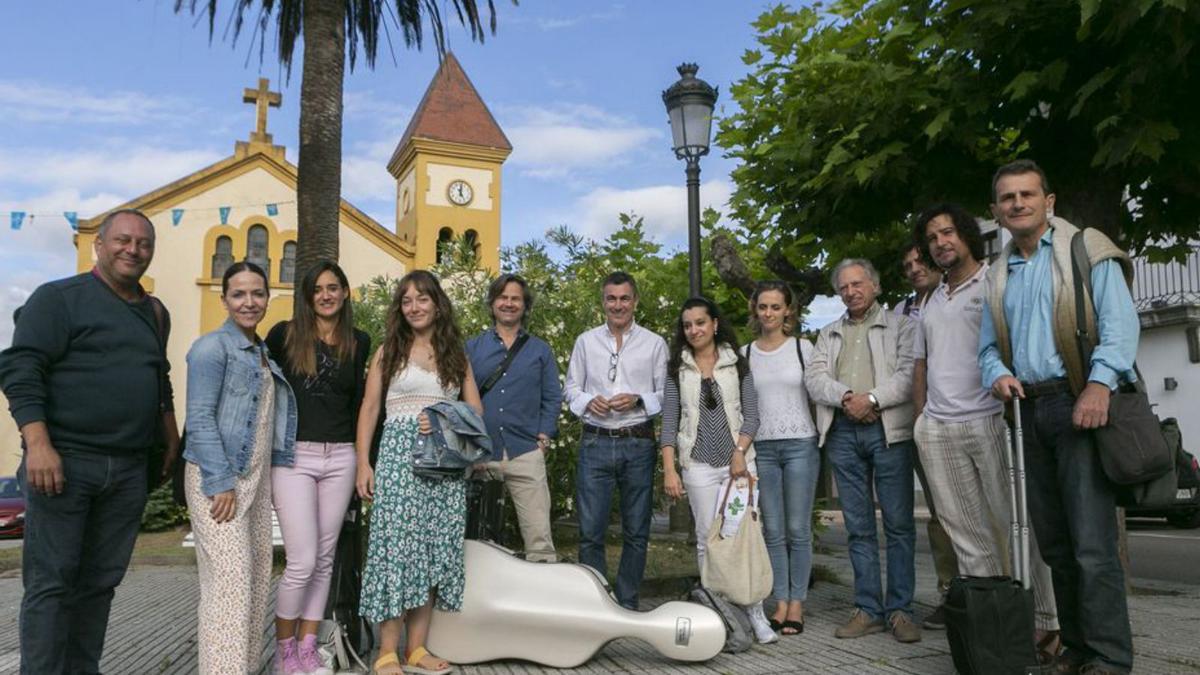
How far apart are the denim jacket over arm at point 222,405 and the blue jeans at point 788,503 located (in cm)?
288

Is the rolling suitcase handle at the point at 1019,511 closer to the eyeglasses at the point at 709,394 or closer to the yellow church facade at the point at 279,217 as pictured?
the eyeglasses at the point at 709,394

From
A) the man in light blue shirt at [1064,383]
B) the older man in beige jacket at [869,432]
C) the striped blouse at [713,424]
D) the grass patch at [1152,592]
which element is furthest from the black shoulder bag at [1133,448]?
the grass patch at [1152,592]

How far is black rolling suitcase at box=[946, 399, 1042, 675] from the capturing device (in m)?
3.92

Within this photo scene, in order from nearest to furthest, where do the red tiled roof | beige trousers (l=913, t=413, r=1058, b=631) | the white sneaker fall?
beige trousers (l=913, t=413, r=1058, b=631) → the white sneaker → the red tiled roof

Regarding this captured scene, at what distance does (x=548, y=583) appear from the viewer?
4.80m

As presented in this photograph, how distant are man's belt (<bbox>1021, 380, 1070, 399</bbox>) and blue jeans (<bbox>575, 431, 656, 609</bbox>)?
89.0 inches

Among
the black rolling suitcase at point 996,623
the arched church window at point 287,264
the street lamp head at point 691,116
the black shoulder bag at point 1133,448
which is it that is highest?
the arched church window at point 287,264

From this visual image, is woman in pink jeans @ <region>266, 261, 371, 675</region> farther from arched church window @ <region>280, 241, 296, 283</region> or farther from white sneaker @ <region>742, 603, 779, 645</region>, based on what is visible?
arched church window @ <region>280, 241, 296, 283</region>

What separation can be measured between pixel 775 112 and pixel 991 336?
4496mm

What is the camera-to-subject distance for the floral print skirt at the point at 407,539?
15.0ft

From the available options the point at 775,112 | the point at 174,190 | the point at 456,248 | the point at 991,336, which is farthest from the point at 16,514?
the point at 991,336

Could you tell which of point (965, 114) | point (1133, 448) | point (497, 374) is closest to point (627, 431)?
point (497, 374)

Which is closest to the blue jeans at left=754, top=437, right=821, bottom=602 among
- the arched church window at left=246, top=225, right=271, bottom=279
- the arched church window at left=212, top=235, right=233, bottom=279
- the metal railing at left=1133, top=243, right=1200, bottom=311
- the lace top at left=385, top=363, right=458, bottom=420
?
the lace top at left=385, top=363, right=458, bottom=420

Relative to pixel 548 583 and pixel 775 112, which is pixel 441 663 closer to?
pixel 548 583
